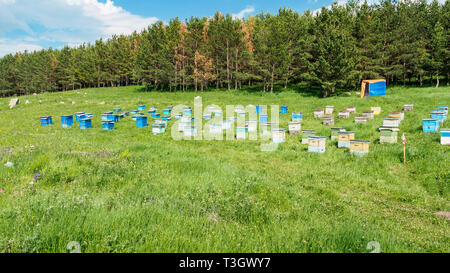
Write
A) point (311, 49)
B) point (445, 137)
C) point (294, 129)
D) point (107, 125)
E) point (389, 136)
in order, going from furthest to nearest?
point (311, 49), point (107, 125), point (294, 129), point (389, 136), point (445, 137)

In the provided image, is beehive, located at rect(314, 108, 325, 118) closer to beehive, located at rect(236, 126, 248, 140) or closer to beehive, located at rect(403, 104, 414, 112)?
beehive, located at rect(403, 104, 414, 112)

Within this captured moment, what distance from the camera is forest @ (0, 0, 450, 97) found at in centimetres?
2919

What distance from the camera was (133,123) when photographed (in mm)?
17812

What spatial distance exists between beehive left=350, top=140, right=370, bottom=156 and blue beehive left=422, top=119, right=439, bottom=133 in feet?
13.7

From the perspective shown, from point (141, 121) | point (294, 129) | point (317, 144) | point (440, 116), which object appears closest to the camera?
point (317, 144)

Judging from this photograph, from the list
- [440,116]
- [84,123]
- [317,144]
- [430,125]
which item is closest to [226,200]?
[317,144]

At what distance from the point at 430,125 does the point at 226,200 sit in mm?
11155

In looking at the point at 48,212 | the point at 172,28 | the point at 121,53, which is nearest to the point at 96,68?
the point at 121,53

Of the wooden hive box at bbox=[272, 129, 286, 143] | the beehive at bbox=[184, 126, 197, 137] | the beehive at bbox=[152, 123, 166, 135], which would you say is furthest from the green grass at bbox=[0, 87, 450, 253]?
the beehive at bbox=[152, 123, 166, 135]

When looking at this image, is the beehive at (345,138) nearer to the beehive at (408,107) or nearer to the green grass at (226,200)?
the green grass at (226,200)

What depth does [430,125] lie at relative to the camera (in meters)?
11.1

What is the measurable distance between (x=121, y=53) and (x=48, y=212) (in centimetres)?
6086

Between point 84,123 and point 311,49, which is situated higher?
point 311,49

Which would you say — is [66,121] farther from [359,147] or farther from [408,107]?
[408,107]
